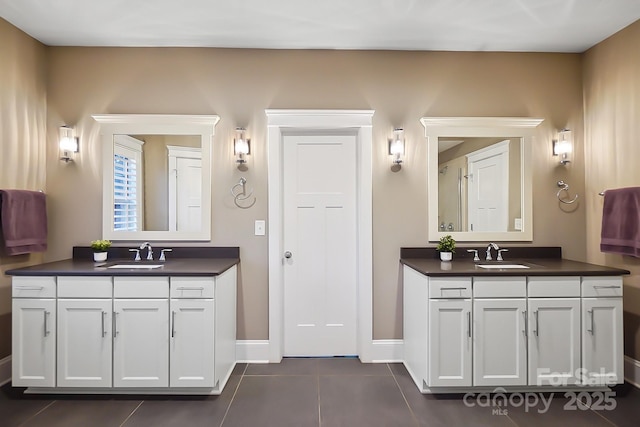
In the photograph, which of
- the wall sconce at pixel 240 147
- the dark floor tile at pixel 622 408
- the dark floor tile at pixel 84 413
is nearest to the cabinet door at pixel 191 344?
the dark floor tile at pixel 84 413

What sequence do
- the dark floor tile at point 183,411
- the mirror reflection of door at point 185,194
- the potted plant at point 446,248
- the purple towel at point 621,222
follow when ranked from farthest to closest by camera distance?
1. the mirror reflection of door at point 185,194
2. the potted plant at point 446,248
3. the purple towel at point 621,222
4. the dark floor tile at point 183,411

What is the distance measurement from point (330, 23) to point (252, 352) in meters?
2.80

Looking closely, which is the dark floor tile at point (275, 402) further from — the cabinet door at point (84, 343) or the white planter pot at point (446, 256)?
the white planter pot at point (446, 256)

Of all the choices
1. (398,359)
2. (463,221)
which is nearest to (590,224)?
(463,221)

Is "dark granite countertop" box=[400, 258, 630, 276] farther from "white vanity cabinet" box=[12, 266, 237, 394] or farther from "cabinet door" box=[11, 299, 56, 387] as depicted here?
"cabinet door" box=[11, 299, 56, 387]

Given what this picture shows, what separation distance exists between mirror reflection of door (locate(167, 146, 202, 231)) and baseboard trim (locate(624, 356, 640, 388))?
12.0 feet

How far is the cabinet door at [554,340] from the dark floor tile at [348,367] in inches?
42.4

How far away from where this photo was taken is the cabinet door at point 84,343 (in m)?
2.28

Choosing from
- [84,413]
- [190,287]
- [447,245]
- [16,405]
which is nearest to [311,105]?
[447,245]

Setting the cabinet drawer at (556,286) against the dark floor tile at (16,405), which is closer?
the dark floor tile at (16,405)

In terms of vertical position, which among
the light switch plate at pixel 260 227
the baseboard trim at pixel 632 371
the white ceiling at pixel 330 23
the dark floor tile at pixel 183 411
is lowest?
the dark floor tile at pixel 183 411

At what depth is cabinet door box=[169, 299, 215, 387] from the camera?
2.29 meters

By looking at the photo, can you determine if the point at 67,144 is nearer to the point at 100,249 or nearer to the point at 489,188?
the point at 100,249

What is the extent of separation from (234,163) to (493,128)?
2337mm
